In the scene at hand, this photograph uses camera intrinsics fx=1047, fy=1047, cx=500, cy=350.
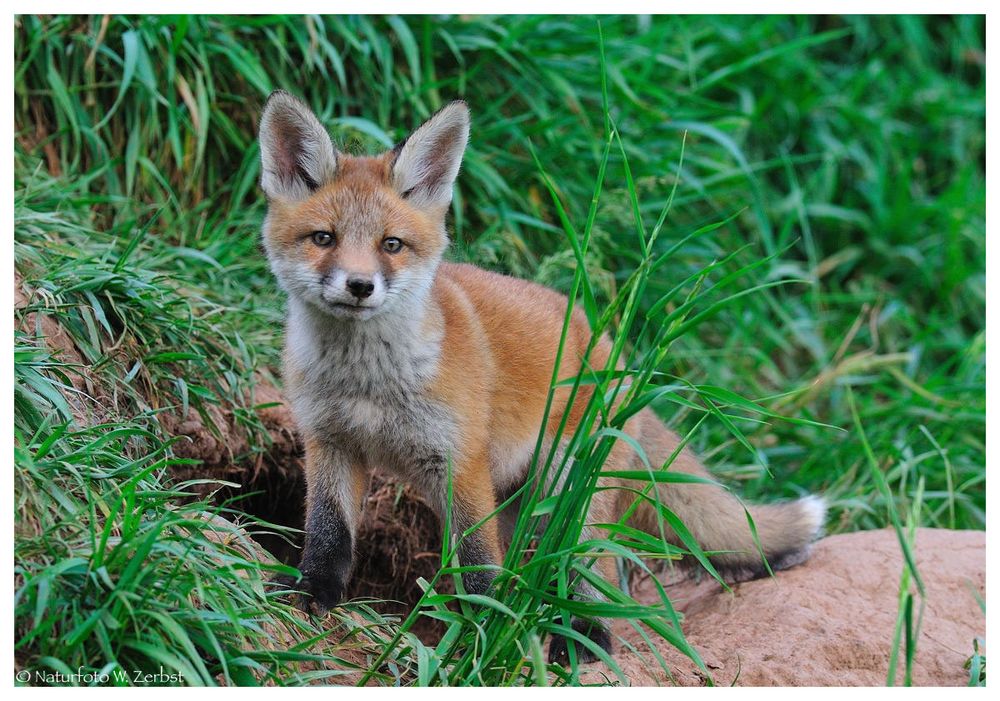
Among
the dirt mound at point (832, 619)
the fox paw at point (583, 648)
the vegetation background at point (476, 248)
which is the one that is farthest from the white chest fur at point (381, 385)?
the dirt mound at point (832, 619)

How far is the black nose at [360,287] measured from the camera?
130 inches

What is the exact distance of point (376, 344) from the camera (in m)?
3.58

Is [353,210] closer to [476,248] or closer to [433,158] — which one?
[433,158]

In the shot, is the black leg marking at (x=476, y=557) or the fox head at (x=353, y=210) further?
the black leg marking at (x=476, y=557)

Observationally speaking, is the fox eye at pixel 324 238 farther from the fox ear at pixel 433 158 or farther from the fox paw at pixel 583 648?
the fox paw at pixel 583 648

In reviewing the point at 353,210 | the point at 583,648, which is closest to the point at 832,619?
the point at 583,648

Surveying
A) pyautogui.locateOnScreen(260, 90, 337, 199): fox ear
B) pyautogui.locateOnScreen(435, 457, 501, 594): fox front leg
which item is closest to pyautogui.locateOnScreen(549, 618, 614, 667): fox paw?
pyautogui.locateOnScreen(435, 457, 501, 594): fox front leg

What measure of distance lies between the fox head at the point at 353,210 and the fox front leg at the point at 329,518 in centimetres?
55

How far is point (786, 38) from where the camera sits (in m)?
7.70

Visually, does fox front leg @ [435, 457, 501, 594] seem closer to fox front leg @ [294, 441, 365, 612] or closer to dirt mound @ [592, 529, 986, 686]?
fox front leg @ [294, 441, 365, 612]

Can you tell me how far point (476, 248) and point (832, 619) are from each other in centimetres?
259

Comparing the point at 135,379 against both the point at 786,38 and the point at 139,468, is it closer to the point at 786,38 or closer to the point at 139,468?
the point at 139,468
